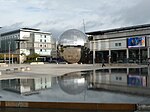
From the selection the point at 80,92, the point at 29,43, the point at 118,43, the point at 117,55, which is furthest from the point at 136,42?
the point at 80,92

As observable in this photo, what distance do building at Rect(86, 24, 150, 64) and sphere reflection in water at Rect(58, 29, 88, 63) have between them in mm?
13630

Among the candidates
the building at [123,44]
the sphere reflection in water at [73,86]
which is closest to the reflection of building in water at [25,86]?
the sphere reflection in water at [73,86]

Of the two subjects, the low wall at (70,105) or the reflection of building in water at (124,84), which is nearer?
the low wall at (70,105)

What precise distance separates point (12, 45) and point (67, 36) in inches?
2336

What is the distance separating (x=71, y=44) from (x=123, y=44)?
21008mm

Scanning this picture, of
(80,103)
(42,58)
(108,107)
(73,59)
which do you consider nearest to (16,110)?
(80,103)

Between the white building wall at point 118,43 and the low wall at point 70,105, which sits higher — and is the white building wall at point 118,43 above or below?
above

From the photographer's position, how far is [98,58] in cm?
8281

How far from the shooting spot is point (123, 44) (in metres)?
73.9

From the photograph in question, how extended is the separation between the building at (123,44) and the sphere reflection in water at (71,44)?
44.7 ft

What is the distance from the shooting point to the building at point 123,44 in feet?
227

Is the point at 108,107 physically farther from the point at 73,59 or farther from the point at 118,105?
the point at 73,59

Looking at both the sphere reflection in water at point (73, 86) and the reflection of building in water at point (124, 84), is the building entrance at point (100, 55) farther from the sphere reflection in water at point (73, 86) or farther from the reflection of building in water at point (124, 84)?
the sphere reflection in water at point (73, 86)

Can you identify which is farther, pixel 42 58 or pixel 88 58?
pixel 42 58
